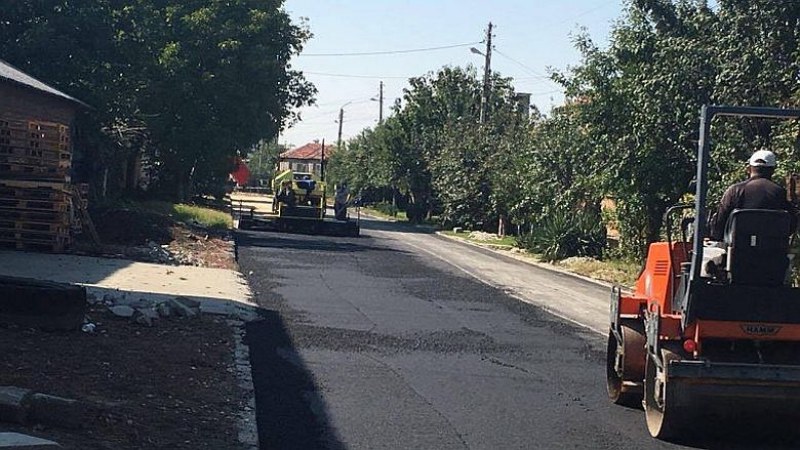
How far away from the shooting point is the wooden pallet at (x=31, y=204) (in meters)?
22.6

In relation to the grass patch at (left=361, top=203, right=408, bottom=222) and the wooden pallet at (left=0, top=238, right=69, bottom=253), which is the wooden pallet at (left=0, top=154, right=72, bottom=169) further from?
the grass patch at (left=361, top=203, right=408, bottom=222)

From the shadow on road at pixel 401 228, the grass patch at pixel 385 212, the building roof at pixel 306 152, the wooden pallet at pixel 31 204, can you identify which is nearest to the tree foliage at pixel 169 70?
the shadow on road at pixel 401 228

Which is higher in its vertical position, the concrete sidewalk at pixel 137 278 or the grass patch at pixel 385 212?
the concrete sidewalk at pixel 137 278

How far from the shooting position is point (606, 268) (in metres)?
29.5

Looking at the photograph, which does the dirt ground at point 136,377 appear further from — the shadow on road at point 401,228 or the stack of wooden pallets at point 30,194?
the shadow on road at point 401,228

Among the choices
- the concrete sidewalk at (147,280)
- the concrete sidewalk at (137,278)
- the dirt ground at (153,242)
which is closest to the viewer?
the concrete sidewalk at (147,280)

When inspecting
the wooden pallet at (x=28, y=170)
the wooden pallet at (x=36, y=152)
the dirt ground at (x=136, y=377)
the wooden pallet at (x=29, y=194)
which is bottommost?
the dirt ground at (x=136, y=377)

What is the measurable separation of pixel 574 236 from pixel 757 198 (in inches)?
995

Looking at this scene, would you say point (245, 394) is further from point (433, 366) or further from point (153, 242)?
point (153, 242)

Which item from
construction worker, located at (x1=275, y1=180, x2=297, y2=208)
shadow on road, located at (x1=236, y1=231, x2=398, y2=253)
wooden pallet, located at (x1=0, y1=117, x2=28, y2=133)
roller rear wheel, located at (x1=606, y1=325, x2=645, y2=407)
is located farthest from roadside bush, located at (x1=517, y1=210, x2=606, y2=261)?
roller rear wheel, located at (x1=606, y1=325, x2=645, y2=407)

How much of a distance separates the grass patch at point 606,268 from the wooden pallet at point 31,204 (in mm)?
12691

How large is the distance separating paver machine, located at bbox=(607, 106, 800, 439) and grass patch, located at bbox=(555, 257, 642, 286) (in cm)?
1783

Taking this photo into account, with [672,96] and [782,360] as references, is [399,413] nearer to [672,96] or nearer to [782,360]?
[782,360]

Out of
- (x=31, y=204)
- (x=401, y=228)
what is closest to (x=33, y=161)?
(x=31, y=204)
